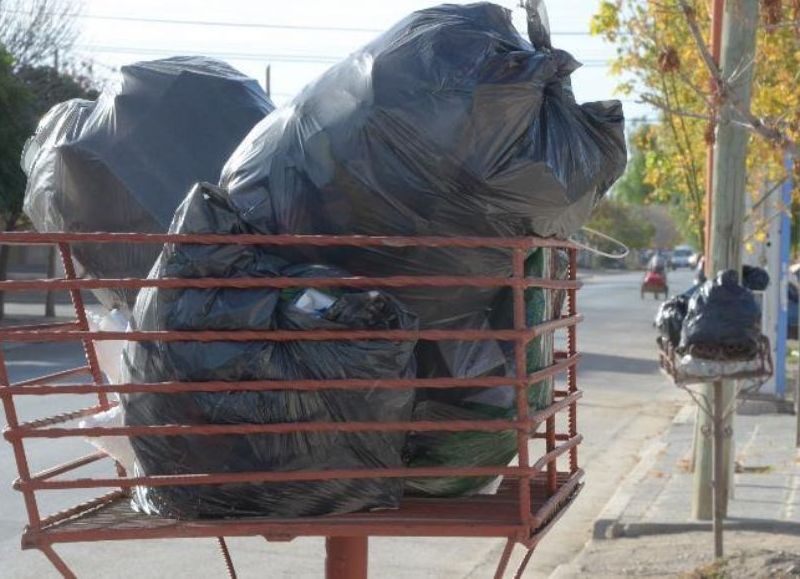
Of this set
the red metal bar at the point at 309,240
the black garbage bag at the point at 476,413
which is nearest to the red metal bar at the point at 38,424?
the red metal bar at the point at 309,240

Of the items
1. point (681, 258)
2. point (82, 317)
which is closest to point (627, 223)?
point (681, 258)

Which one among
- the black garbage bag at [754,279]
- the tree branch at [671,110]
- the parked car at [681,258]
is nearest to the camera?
the tree branch at [671,110]

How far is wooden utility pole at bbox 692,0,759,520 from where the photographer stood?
7.73 m

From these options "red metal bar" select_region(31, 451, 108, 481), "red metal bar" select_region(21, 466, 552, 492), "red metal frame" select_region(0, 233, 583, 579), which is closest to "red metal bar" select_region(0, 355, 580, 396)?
"red metal frame" select_region(0, 233, 583, 579)

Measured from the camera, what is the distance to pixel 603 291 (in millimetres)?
56500

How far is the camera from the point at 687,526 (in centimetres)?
827

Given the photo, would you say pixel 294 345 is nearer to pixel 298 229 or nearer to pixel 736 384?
pixel 298 229

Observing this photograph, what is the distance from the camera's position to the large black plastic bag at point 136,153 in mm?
3250

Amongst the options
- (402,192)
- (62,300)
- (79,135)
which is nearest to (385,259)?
(402,192)

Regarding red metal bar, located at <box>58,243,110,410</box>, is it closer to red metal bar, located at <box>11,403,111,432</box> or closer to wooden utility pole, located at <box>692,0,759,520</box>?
red metal bar, located at <box>11,403,111,432</box>

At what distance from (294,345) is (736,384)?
618 centimetres

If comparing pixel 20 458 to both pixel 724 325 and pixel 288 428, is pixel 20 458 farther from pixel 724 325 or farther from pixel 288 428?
pixel 724 325

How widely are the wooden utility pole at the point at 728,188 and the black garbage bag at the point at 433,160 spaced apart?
199 inches

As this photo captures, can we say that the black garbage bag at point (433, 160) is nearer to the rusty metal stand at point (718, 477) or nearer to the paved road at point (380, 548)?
the rusty metal stand at point (718, 477)
